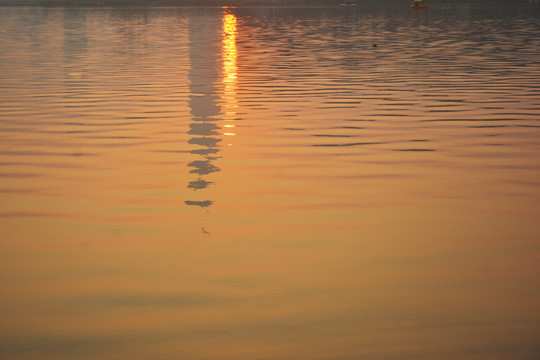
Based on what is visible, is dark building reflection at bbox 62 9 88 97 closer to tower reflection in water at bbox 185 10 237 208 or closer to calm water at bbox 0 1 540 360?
calm water at bbox 0 1 540 360

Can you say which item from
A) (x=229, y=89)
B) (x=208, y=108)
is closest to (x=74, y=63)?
(x=229, y=89)

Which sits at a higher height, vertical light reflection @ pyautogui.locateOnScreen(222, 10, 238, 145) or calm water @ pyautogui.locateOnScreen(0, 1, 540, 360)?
calm water @ pyautogui.locateOnScreen(0, 1, 540, 360)

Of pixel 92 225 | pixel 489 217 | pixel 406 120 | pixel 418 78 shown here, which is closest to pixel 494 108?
pixel 406 120

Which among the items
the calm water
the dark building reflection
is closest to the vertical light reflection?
the calm water

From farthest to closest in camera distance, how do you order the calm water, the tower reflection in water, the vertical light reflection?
the vertical light reflection
the tower reflection in water
the calm water

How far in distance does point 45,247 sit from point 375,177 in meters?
5.31

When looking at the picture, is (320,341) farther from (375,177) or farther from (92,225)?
(375,177)

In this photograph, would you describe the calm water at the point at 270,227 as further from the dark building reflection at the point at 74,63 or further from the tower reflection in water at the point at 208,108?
the dark building reflection at the point at 74,63

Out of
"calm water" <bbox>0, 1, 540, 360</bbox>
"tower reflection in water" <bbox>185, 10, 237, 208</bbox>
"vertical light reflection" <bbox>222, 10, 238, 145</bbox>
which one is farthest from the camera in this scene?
"vertical light reflection" <bbox>222, 10, 238, 145</bbox>

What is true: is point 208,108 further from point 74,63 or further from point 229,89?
point 74,63

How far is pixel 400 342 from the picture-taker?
6.97m

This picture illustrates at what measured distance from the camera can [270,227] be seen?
10.6 m

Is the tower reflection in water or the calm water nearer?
the calm water

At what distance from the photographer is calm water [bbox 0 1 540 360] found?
7172 mm
